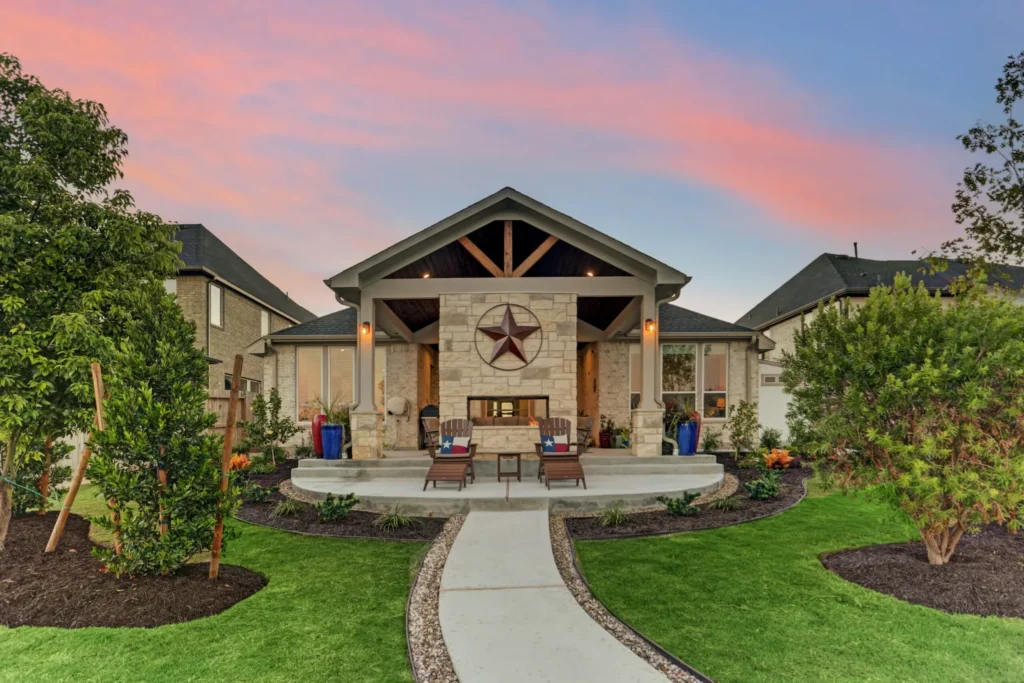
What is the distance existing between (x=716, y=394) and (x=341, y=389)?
33.3 ft

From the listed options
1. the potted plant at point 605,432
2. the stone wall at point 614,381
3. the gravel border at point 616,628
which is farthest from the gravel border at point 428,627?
the stone wall at point 614,381

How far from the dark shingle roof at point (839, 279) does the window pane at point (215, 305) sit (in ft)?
63.2

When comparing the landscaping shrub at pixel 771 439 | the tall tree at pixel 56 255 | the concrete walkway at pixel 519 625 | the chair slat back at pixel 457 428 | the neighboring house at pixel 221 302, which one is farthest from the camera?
the neighboring house at pixel 221 302

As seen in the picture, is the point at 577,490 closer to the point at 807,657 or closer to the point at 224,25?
the point at 807,657

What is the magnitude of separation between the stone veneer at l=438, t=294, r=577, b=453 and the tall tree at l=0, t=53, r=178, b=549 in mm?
5033

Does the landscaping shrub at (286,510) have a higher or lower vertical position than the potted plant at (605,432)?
lower

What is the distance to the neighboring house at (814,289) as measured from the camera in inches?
568

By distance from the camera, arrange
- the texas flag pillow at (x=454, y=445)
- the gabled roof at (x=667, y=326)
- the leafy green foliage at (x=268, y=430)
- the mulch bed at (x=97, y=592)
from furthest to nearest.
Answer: the gabled roof at (x=667, y=326)
the leafy green foliage at (x=268, y=430)
the texas flag pillow at (x=454, y=445)
the mulch bed at (x=97, y=592)

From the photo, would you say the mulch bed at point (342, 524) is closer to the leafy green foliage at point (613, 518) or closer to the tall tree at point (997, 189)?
the leafy green foliage at point (613, 518)

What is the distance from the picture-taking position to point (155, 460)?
4.33 m

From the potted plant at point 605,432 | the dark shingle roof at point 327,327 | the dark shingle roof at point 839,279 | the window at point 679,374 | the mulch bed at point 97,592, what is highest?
the dark shingle roof at point 839,279

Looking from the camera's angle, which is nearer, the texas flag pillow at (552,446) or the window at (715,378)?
the texas flag pillow at (552,446)

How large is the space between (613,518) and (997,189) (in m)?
10.1

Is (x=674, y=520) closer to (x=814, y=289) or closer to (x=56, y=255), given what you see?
(x=56, y=255)
